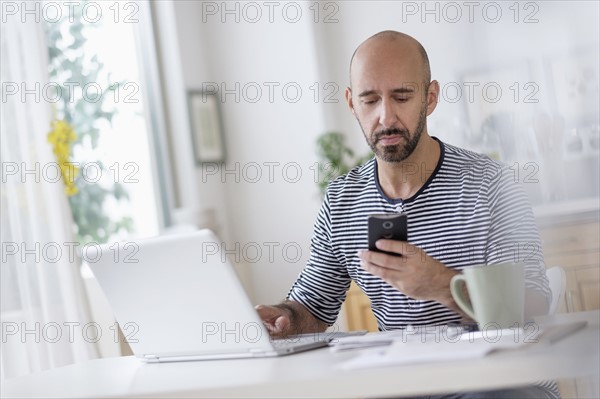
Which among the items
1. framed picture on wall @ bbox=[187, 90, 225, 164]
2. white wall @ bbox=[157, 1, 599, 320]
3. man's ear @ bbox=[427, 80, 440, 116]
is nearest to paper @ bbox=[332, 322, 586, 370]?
man's ear @ bbox=[427, 80, 440, 116]

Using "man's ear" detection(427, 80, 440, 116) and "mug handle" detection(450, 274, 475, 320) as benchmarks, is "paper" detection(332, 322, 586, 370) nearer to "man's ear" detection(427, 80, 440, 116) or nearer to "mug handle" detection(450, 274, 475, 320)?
"mug handle" detection(450, 274, 475, 320)

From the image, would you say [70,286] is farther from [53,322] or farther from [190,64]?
[190,64]

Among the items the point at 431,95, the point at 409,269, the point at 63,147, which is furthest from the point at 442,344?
the point at 63,147

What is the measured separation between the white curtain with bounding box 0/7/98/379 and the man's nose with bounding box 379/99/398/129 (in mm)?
1252

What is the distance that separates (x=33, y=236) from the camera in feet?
8.04

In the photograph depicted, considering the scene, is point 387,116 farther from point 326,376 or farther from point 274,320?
point 326,376

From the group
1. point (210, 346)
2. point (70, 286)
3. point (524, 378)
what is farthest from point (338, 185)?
point (70, 286)

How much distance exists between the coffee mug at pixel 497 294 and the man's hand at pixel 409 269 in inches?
3.9

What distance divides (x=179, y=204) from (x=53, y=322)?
1.53 metres

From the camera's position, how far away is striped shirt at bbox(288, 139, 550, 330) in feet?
4.90

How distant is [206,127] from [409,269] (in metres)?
2.85

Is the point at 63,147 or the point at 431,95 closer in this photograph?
the point at 431,95

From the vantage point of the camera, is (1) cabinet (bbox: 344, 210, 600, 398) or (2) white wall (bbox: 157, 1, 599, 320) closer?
(1) cabinet (bbox: 344, 210, 600, 398)

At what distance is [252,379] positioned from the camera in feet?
3.42
